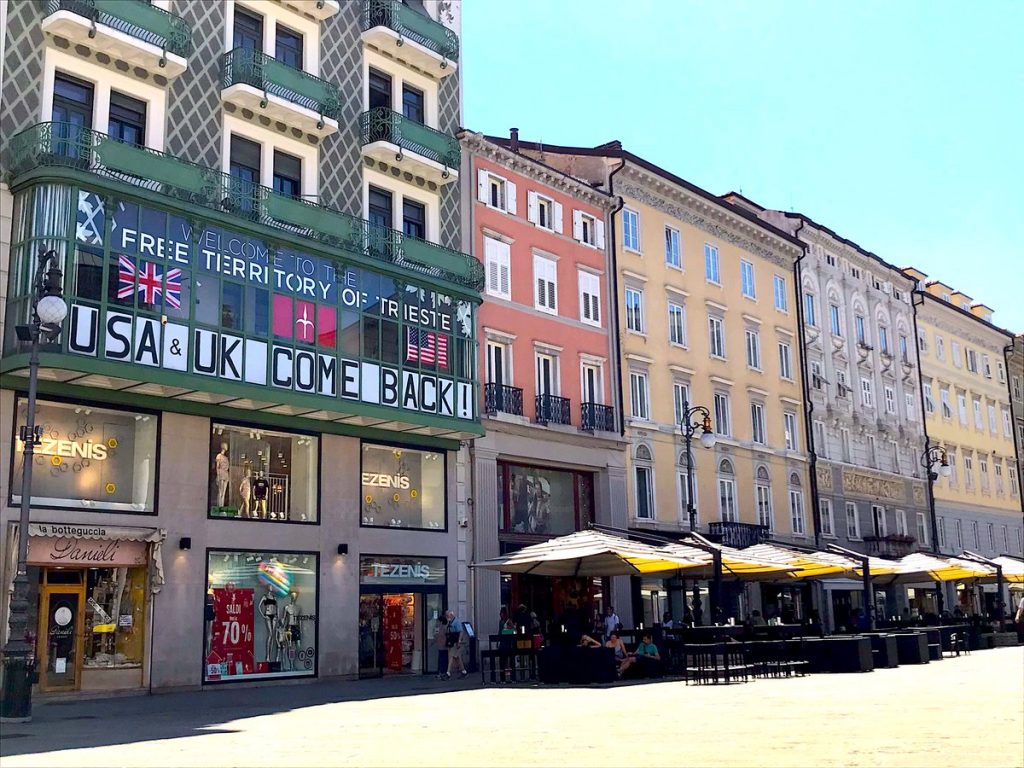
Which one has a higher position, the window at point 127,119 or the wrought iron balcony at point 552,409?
the window at point 127,119

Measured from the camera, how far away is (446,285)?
29.2m

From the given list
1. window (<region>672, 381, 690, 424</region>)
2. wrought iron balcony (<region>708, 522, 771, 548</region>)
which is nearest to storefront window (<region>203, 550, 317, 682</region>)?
window (<region>672, 381, 690, 424</region>)

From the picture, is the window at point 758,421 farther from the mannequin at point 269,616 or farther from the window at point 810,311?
the mannequin at point 269,616

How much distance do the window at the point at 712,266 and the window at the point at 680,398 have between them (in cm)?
512

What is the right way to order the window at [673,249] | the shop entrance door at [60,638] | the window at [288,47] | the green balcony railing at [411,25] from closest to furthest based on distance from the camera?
the shop entrance door at [60,638] → the window at [288,47] → the green balcony railing at [411,25] → the window at [673,249]

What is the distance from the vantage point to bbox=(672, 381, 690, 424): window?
3925cm

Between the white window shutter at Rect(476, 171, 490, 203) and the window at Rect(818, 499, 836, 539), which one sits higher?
the white window shutter at Rect(476, 171, 490, 203)

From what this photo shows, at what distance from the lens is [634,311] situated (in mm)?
38250

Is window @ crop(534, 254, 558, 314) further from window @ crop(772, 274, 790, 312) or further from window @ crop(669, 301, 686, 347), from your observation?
window @ crop(772, 274, 790, 312)

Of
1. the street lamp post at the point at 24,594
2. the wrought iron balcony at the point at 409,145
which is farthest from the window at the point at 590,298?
the street lamp post at the point at 24,594

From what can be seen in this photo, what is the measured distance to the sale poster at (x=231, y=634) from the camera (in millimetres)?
23859

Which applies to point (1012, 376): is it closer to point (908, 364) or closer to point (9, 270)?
point (908, 364)

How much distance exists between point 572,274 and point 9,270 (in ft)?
61.7

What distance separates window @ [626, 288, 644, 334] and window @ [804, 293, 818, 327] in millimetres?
13404
